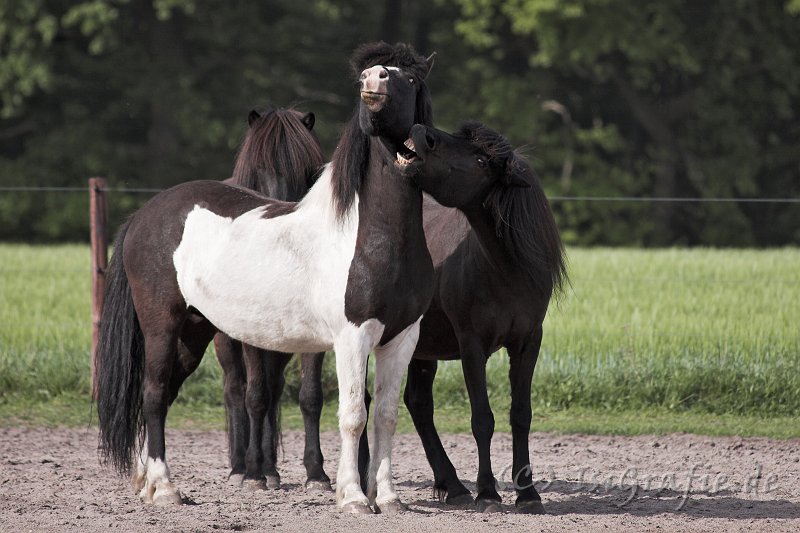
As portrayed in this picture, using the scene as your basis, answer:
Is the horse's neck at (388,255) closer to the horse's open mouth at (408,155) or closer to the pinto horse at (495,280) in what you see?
the horse's open mouth at (408,155)

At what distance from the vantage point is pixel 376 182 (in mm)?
4742

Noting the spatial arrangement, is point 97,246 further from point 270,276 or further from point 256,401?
point 270,276

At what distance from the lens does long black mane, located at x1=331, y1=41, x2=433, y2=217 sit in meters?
4.67

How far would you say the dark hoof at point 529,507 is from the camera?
5035 mm

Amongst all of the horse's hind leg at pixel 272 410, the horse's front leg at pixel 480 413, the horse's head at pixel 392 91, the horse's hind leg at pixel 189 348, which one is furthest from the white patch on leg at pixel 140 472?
the horse's head at pixel 392 91

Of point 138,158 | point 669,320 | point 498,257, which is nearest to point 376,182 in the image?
point 498,257

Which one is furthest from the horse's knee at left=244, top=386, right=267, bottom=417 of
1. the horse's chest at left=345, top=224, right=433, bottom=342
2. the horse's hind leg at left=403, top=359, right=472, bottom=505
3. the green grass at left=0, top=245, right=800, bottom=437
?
the green grass at left=0, top=245, right=800, bottom=437

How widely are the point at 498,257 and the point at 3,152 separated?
2310 cm

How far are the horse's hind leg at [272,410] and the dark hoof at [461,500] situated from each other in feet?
3.32

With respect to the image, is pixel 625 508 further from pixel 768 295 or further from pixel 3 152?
pixel 3 152

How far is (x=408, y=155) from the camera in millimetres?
4625

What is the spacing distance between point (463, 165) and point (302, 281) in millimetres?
884

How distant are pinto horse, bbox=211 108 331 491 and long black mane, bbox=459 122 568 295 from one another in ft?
4.56

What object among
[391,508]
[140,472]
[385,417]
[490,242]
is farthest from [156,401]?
[490,242]
